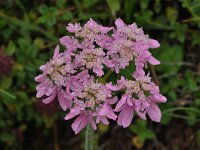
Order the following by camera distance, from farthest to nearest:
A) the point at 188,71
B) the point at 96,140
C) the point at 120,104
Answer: the point at 96,140
the point at 188,71
the point at 120,104

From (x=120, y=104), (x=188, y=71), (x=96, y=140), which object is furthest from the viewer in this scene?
(x=96, y=140)

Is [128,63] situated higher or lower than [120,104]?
higher

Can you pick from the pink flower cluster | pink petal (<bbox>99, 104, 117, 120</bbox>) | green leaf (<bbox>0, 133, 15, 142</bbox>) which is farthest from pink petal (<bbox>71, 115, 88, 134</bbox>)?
green leaf (<bbox>0, 133, 15, 142</bbox>)

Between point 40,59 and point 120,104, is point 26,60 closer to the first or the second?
point 40,59

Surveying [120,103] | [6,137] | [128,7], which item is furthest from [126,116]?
[6,137]

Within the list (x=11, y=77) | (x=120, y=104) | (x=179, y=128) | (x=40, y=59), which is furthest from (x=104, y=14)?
(x=120, y=104)

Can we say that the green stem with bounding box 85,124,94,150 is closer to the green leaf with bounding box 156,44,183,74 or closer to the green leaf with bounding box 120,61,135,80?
the green leaf with bounding box 120,61,135,80
